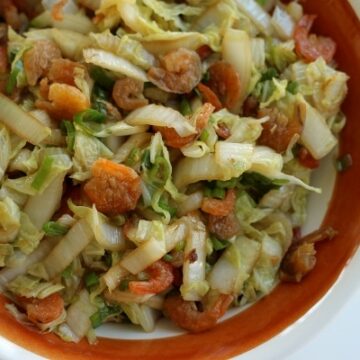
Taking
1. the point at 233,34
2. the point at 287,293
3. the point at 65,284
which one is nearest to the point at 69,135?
the point at 65,284

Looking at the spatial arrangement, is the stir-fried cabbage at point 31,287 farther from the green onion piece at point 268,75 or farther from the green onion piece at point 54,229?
the green onion piece at point 268,75

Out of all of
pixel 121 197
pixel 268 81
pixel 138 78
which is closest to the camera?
pixel 121 197

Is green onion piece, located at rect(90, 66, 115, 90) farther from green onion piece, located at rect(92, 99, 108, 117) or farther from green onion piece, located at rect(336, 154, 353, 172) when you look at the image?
green onion piece, located at rect(336, 154, 353, 172)

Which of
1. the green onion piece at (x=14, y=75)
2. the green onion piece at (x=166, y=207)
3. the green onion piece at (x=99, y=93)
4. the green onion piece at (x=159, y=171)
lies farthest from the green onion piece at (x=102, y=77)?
the green onion piece at (x=166, y=207)

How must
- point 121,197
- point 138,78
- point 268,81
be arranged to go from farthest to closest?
point 268,81 < point 138,78 < point 121,197

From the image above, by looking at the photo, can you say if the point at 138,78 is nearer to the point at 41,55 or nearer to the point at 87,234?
the point at 41,55

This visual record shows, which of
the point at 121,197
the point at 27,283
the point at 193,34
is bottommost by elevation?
the point at 27,283

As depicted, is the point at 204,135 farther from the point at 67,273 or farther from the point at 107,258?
the point at 67,273

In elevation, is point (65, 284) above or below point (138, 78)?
below
